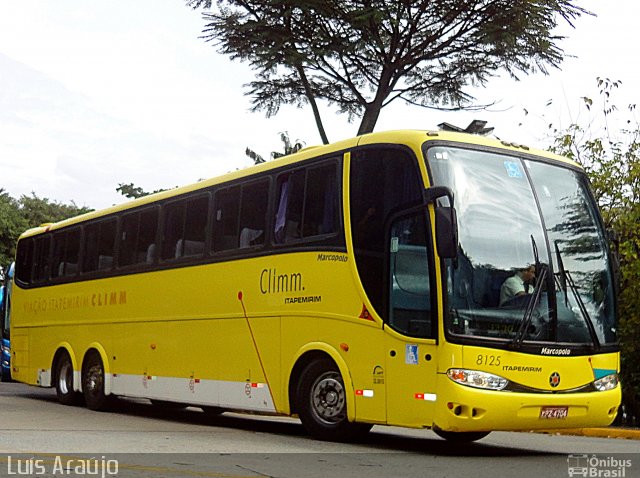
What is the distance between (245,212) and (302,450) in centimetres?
399

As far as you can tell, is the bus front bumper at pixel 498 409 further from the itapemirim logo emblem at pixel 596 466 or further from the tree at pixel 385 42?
the tree at pixel 385 42

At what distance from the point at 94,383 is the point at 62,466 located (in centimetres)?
973

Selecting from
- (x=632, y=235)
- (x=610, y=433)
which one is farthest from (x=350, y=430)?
(x=632, y=235)

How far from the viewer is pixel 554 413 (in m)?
10.7

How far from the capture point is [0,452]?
968 centimetres

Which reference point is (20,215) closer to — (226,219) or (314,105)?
(314,105)

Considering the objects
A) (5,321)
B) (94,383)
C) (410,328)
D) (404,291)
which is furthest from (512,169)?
(5,321)

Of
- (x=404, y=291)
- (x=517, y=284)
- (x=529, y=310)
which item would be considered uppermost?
(x=517, y=284)

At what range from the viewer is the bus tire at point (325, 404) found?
38.8 feet

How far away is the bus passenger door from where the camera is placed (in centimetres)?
1062

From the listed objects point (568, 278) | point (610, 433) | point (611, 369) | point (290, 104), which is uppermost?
point (290, 104)

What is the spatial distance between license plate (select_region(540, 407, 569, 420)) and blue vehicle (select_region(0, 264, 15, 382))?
734 inches

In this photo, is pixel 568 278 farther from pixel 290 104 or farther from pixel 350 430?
pixel 290 104

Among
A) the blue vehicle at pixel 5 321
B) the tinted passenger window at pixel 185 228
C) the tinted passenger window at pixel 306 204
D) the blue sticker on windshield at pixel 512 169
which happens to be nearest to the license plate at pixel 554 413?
the blue sticker on windshield at pixel 512 169
